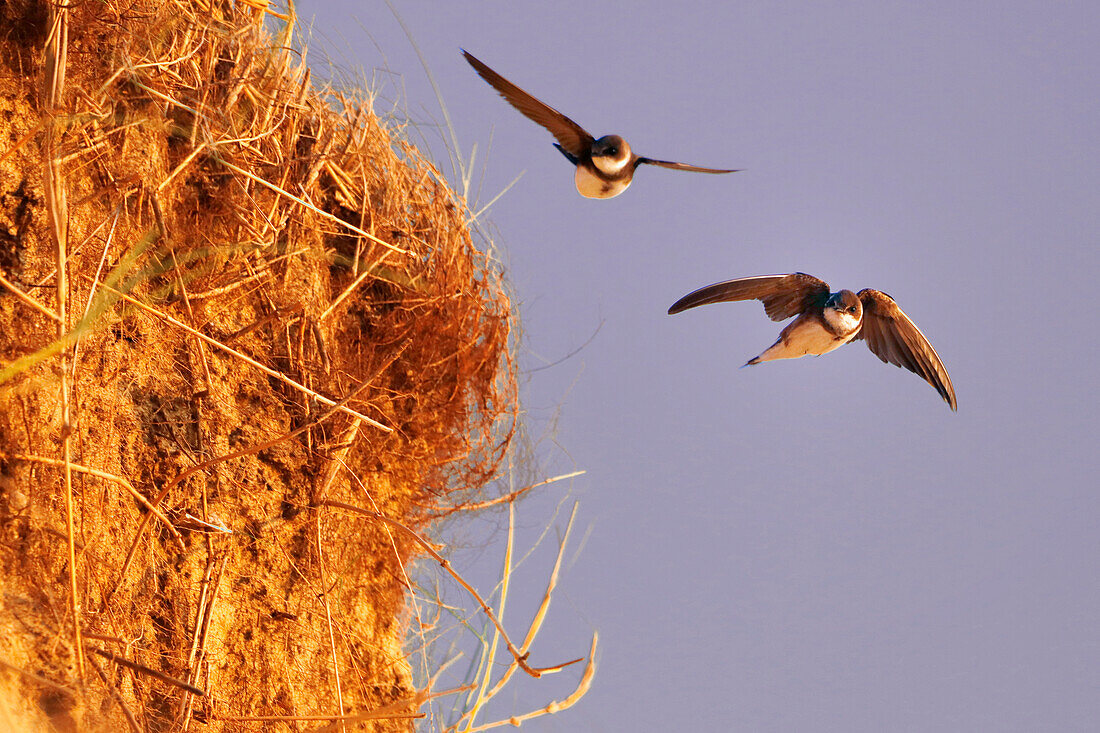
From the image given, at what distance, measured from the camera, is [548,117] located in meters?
3.01

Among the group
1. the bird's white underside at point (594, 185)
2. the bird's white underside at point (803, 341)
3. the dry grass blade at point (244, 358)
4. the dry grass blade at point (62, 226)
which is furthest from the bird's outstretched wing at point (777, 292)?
the dry grass blade at point (62, 226)

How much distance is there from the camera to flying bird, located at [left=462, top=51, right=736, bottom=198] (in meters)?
2.94

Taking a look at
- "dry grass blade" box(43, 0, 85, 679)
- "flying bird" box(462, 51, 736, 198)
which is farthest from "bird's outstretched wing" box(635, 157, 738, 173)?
"dry grass blade" box(43, 0, 85, 679)

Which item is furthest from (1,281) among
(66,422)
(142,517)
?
(142,517)

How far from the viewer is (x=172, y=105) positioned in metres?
2.22

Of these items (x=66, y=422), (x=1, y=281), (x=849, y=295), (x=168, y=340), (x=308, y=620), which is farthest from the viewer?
(x=849, y=295)

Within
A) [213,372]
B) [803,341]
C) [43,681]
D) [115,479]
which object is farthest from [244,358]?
[803,341]

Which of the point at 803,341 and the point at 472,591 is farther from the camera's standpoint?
the point at 803,341

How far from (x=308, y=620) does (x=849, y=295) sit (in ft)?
6.23

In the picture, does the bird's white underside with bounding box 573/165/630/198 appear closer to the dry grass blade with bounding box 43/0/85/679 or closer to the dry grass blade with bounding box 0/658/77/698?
the dry grass blade with bounding box 43/0/85/679

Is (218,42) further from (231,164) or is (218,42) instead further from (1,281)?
(1,281)

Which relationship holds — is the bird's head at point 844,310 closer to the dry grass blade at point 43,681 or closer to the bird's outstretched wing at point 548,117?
the bird's outstretched wing at point 548,117

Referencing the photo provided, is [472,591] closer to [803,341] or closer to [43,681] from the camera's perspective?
[43,681]

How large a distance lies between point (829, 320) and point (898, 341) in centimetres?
33
